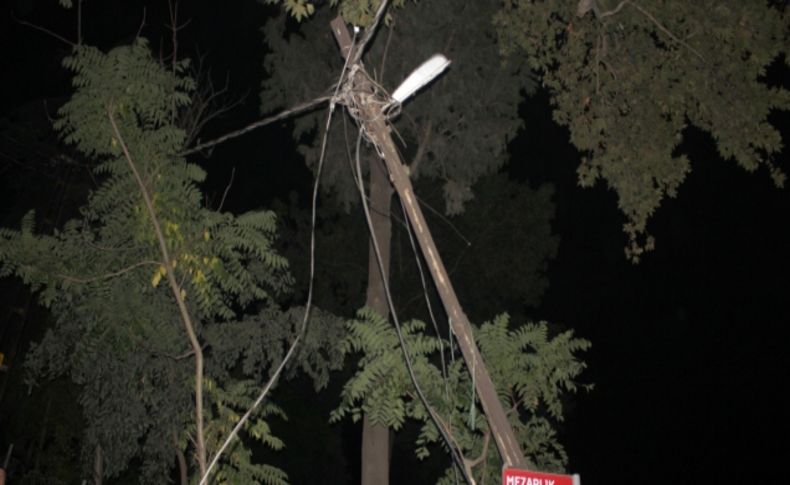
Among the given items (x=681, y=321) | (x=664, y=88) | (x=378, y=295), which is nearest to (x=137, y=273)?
(x=664, y=88)

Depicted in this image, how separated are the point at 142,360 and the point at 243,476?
2.29 metres

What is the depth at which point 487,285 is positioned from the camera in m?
25.1

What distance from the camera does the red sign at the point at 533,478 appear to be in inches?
283

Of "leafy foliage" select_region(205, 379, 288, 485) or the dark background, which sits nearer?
"leafy foliage" select_region(205, 379, 288, 485)

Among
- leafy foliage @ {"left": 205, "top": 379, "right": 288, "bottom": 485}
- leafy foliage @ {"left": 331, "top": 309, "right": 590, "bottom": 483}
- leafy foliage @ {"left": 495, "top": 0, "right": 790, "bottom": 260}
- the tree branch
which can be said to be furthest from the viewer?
leafy foliage @ {"left": 495, "top": 0, "right": 790, "bottom": 260}

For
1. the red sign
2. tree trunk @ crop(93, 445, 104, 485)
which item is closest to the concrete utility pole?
the red sign

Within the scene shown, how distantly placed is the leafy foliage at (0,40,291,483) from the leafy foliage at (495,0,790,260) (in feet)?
17.6

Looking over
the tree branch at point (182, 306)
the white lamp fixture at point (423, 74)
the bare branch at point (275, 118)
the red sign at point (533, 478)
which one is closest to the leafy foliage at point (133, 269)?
the tree branch at point (182, 306)

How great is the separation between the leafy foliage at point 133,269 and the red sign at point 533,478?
395 cm

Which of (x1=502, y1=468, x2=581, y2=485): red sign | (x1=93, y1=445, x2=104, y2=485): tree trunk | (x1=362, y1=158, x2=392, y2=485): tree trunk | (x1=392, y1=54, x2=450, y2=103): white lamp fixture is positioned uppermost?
(x1=362, y1=158, x2=392, y2=485): tree trunk

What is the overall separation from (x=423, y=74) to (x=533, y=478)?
3.44 metres

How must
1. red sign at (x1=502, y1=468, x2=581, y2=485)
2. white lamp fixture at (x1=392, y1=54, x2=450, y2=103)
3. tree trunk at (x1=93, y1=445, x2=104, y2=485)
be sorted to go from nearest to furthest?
white lamp fixture at (x1=392, y1=54, x2=450, y2=103) < red sign at (x1=502, y1=468, x2=581, y2=485) < tree trunk at (x1=93, y1=445, x2=104, y2=485)

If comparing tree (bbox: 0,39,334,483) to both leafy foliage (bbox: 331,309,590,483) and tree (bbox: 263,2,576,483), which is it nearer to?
leafy foliage (bbox: 331,309,590,483)

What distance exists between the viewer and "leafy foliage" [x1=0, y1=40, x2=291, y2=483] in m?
9.91
